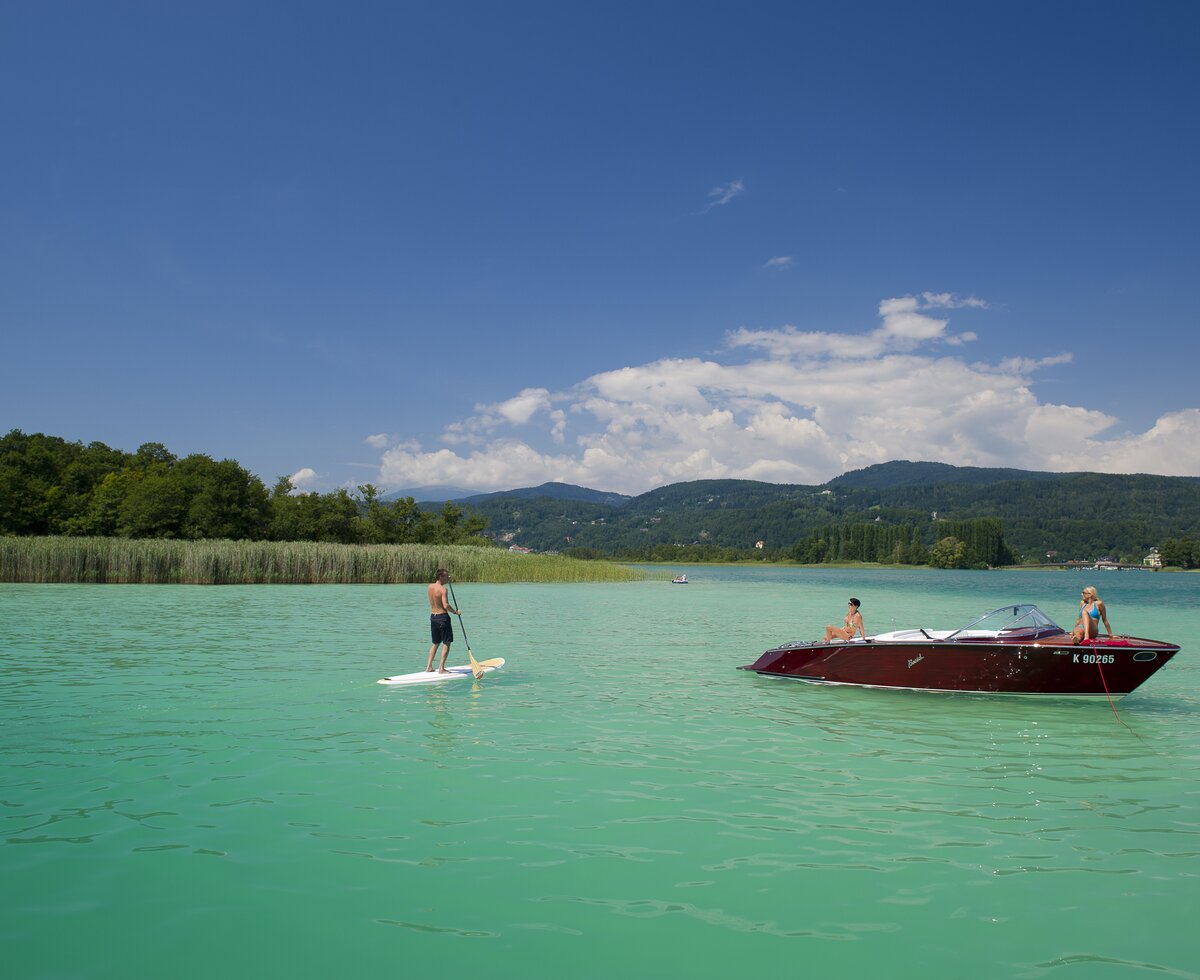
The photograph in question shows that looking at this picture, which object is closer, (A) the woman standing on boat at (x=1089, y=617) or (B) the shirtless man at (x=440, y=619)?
(A) the woman standing on boat at (x=1089, y=617)

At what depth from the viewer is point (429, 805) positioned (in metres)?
8.09

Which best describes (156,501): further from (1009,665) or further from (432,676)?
(1009,665)

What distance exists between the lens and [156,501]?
6625cm

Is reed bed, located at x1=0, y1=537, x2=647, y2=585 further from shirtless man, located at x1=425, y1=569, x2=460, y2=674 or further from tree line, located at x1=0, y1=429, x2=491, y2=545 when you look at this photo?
shirtless man, located at x1=425, y1=569, x2=460, y2=674

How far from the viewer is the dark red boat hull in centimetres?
1406

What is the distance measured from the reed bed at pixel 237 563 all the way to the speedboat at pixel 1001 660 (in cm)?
3947

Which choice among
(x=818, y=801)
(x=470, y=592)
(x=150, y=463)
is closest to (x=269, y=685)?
(x=818, y=801)

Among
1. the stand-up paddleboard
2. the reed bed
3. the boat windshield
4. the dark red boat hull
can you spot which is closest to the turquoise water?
the stand-up paddleboard

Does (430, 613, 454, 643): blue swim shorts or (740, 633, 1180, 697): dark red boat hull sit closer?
(740, 633, 1180, 697): dark red boat hull

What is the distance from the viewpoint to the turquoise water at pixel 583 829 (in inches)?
207

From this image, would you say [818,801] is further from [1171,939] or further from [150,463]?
[150,463]

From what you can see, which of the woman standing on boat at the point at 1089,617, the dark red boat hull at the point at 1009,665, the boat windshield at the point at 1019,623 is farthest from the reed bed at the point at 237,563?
the woman standing on boat at the point at 1089,617

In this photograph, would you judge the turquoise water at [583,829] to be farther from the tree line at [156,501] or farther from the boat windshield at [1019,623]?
the tree line at [156,501]

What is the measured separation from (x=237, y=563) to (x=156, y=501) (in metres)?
24.6
